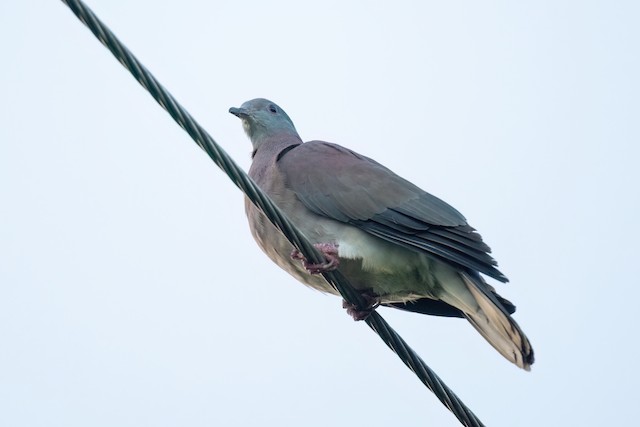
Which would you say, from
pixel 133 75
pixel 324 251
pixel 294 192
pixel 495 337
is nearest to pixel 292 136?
pixel 294 192

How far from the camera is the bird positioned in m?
4.28

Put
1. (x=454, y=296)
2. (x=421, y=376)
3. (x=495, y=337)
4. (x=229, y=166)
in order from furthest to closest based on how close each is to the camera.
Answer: (x=454, y=296), (x=495, y=337), (x=421, y=376), (x=229, y=166)

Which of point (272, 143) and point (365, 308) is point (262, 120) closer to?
point (272, 143)

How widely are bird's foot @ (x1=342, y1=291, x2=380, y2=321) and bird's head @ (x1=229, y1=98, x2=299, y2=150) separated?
5.18 feet

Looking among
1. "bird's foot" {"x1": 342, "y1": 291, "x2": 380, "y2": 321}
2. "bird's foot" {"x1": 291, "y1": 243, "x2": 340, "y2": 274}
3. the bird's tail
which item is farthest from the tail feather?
"bird's foot" {"x1": 291, "y1": 243, "x2": 340, "y2": 274}

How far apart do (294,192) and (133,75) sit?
2.23m

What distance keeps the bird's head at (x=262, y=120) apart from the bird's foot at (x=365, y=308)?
1.58 meters

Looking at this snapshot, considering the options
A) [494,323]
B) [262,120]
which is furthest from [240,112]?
[494,323]

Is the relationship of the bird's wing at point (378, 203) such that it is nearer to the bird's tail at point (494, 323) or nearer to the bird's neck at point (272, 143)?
the bird's tail at point (494, 323)

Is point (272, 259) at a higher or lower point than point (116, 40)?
higher

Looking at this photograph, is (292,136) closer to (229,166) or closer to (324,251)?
(324,251)

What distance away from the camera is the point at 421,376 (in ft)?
11.3

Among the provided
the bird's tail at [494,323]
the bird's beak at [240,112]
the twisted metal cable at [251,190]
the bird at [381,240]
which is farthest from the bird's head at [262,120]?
the twisted metal cable at [251,190]

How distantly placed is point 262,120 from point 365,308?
2.09 meters
